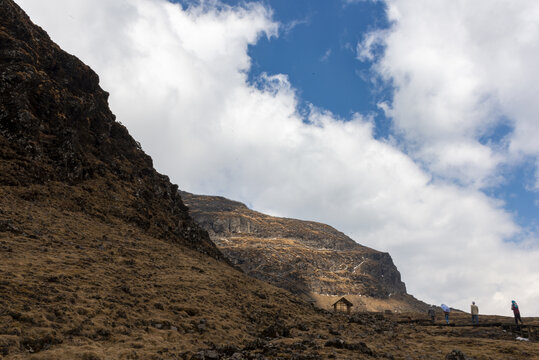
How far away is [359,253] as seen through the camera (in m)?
166

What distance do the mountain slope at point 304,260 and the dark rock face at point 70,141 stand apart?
7744 cm

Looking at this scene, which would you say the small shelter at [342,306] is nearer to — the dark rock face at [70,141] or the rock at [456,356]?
the dark rock face at [70,141]

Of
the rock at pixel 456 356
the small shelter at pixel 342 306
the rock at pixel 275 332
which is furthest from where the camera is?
the small shelter at pixel 342 306

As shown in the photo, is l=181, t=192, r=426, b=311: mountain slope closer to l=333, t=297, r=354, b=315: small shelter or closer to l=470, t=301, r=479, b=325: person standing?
l=333, t=297, r=354, b=315: small shelter

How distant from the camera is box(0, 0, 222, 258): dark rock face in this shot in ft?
92.8

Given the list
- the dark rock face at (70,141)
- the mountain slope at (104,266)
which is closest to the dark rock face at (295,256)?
the dark rock face at (70,141)

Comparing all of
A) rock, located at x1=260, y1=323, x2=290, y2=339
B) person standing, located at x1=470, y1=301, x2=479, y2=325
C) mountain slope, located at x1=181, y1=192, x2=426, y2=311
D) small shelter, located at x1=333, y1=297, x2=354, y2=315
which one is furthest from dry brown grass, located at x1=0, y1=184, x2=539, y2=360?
mountain slope, located at x1=181, y1=192, x2=426, y2=311

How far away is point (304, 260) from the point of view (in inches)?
5305

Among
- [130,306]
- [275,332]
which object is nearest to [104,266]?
[130,306]

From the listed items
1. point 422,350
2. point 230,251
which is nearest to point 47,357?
point 422,350

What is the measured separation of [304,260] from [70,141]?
113 m

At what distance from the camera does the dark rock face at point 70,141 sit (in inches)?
1113

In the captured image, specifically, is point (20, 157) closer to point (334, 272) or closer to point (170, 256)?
point (170, 256)

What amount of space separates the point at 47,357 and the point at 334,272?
134m
